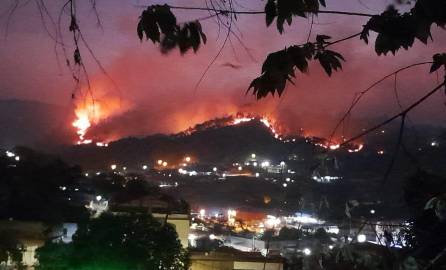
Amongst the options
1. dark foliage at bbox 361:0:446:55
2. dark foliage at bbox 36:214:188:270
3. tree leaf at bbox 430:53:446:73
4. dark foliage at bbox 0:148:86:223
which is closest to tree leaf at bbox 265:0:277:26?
dark foliage at bbox 361:0:446:55

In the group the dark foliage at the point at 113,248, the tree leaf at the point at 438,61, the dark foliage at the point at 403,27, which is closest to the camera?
the dark foliage at the point at 403,27

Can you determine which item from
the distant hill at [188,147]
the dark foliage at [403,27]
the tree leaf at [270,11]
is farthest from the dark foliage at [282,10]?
the distant hill at [188,147]

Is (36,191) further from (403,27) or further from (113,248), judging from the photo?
(403,27)

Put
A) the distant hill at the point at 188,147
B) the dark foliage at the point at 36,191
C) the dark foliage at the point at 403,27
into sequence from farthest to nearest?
the distant hill at the point at 188,147 < the dark foliage at the point at 36,191 < the dark foliage at the point at 403,27

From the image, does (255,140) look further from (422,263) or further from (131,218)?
(422,263)

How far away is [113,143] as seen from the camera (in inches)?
2432

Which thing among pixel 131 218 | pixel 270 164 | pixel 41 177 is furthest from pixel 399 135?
pixel 270 164

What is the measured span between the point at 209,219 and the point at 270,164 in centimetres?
1838

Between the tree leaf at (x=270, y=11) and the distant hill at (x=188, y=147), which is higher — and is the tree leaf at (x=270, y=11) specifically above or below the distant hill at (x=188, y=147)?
below

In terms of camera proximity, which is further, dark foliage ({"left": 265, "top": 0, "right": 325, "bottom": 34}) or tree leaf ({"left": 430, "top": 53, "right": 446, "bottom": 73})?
tree leaf ({"left": 430, "top": 53, "right": 446, "bottom": 73})

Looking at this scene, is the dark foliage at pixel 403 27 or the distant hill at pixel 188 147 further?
the distant hill at pixel 188 147

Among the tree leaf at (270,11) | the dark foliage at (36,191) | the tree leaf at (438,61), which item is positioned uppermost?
the dark foliage at (36,191)

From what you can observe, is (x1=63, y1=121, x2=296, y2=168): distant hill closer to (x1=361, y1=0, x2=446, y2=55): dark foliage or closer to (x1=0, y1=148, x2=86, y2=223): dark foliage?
(x1=0, y1=148, x2=86, y2=223): dark foliage

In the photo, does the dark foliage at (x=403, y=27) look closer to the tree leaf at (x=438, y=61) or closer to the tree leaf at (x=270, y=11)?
the tree leaf at (x=438, y=61)
